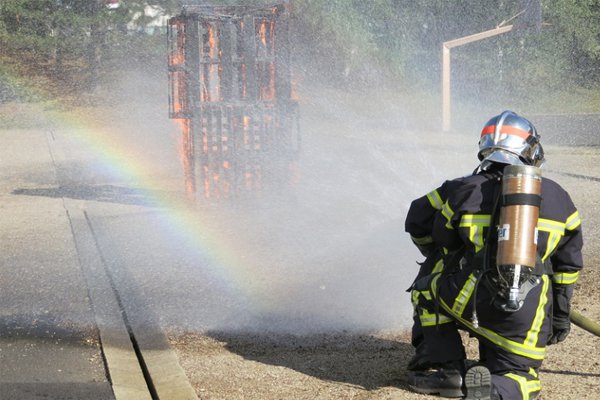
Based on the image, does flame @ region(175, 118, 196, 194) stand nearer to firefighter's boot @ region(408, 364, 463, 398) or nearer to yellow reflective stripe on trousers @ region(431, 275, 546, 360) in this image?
firefighter's boot @ region(408, 364, 463, 398)

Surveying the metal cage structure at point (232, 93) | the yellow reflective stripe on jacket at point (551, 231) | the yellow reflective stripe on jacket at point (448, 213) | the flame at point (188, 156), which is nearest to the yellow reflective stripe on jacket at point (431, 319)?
the yellow reflective stripe on jacket at point (448, 213)

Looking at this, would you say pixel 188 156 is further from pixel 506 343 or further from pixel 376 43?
pixel 376 43

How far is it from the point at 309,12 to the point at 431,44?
6.36 meters

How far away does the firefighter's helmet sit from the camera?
4.59m

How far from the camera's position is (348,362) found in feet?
18.0

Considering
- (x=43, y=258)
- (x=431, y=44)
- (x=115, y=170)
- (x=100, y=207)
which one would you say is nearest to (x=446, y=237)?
(x=43, y=258)

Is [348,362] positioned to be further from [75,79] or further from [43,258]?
[75,79]

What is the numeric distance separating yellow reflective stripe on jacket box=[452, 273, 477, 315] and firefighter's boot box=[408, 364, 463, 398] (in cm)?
41

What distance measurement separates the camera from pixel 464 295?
4.48m

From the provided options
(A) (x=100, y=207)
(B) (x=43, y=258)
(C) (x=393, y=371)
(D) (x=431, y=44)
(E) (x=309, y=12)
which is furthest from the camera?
(D) (x=431, y=44)

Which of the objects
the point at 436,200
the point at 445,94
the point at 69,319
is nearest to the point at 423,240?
the point at 436,200

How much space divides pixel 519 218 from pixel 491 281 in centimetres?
34

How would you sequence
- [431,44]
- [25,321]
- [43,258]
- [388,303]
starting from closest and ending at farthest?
1. [25,321]
2. [388,303]
3. [43,258]
4. [431,44]

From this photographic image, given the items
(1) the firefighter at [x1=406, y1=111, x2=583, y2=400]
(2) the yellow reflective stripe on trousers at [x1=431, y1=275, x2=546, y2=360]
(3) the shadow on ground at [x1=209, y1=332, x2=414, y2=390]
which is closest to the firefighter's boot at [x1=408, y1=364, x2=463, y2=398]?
(1) the firefighter at [x1=406, y1=111, x2=583, y2=400]
